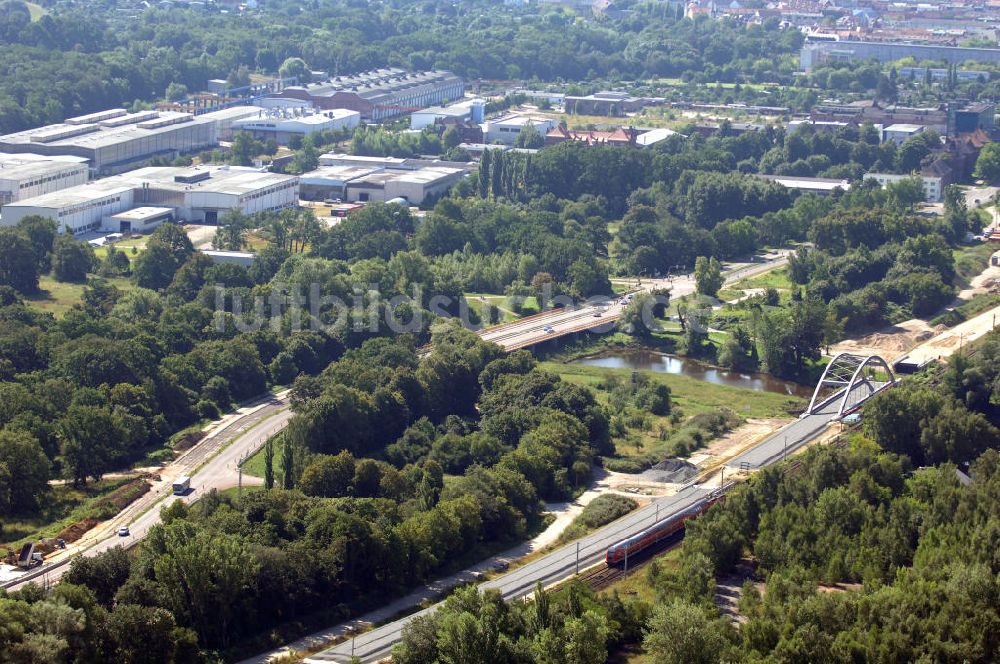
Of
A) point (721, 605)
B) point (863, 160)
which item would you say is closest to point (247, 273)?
Result: point (721, 605)

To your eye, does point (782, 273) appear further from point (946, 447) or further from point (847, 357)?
point (946, 447)

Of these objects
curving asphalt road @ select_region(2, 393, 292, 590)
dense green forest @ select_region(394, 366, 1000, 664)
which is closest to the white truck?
curving asphalt road @ select_region(2, 393, 292, 590)

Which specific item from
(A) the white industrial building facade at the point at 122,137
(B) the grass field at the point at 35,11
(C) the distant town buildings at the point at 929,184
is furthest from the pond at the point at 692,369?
(B) the grass field at the point at 35,11

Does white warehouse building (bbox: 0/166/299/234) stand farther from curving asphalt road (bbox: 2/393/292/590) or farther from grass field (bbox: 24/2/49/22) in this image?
→ grass field (bbox: 24/2/49/22)

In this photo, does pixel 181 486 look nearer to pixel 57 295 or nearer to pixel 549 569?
pixel 549 569

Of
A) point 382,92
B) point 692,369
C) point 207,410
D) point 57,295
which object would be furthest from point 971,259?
point 382,92
